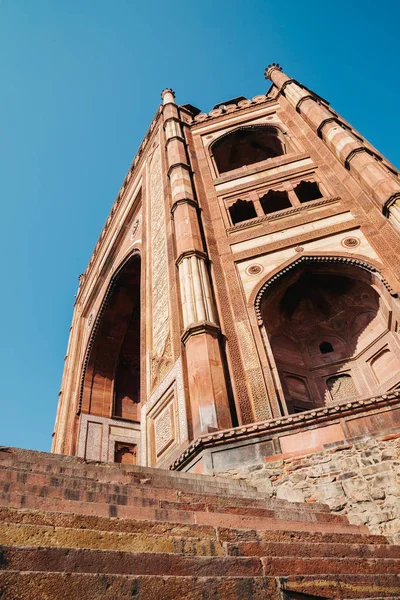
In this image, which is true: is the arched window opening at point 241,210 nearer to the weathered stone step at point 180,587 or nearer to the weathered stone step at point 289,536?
the weathered stone step at point 289,536

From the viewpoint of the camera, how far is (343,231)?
8.77 m

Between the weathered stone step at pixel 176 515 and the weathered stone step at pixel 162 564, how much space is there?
671mm

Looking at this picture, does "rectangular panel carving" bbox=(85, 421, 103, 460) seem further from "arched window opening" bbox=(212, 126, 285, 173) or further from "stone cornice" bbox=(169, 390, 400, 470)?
"arched window opening" bbox=(212, 126, 285, 173)

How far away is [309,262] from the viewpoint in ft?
28.2

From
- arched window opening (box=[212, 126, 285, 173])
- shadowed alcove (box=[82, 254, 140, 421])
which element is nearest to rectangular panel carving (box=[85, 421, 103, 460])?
shadowed alcove (box=[82, 254, 140, 421])

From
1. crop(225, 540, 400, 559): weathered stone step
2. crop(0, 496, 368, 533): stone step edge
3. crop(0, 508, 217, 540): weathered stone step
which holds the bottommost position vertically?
crop(225, 540, 400, 559): weathered stone step

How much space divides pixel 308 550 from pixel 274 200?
32.5 feet

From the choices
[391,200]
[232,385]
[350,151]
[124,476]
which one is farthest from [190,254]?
[124,476]

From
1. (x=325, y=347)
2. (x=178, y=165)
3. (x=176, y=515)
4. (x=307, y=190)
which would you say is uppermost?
(x=178, y=165)

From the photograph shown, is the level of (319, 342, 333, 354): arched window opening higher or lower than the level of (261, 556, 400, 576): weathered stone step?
higher

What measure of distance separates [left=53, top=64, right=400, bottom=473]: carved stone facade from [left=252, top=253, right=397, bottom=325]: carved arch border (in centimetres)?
3

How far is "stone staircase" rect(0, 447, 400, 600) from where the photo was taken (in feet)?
5.72

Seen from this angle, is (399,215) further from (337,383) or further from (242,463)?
(242,463)

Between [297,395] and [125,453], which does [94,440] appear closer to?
[125,453]
